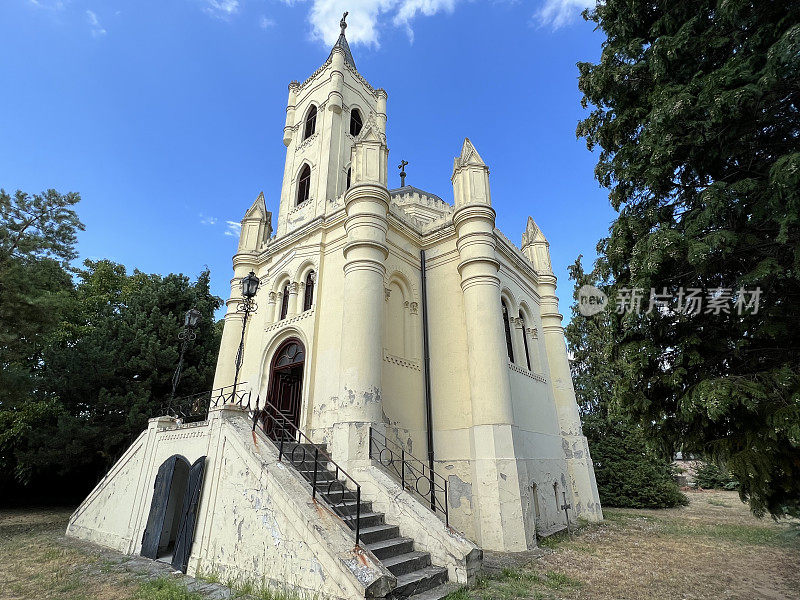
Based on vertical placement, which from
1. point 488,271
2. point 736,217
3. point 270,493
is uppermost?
point 488,271

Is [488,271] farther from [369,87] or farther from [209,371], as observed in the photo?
[209,371]

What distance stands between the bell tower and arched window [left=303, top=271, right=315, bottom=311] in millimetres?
2244

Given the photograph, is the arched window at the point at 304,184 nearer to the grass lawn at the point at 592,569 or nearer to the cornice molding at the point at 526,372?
the cornice molding at the point at 526,372

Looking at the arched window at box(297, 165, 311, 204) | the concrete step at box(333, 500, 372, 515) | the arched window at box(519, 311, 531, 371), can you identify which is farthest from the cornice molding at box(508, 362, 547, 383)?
the arched window at box(297, 165, 311, 204)

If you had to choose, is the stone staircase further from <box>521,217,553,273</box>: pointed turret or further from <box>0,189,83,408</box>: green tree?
<box>521,217,553,273</box>: pointed turret

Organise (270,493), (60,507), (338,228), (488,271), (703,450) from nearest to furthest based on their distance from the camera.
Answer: (703,450) < (270,493) < (488,271) < (338,228) < (60,507)

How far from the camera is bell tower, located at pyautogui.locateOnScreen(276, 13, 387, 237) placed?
15.8 meters

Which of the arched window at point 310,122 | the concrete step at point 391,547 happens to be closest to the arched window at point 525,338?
the concrete step at point 391,547

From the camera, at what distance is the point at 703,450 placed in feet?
19.2

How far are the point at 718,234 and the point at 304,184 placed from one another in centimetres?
1509

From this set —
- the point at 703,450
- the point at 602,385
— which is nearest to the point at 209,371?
the point at 703,450

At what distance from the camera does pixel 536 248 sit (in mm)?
19609

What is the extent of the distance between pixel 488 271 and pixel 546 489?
24.1 feet

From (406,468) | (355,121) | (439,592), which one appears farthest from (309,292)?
(439,592)
